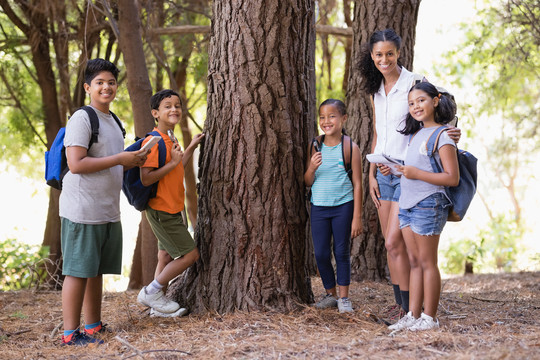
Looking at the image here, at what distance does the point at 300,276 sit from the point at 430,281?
0.98 m

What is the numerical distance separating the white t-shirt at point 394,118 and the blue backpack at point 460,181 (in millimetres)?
350

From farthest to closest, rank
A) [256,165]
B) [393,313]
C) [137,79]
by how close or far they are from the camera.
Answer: [137,79] < [393,313] < [256,165]

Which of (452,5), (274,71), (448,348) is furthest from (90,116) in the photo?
(452,5)

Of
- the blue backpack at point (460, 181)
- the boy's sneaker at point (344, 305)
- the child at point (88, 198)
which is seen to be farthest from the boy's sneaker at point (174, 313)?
the blue backpack at point (460, 181)

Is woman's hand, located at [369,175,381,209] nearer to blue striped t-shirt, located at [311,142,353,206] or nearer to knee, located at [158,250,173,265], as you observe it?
blue striped t-shirt, located at [311,142,353,206]

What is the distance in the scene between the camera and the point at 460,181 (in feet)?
11.4

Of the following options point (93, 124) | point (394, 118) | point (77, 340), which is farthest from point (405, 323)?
point (93, 124)

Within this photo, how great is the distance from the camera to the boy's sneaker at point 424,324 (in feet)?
11.2

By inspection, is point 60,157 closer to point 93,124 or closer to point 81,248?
point 93,124

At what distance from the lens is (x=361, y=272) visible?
19.2 ft

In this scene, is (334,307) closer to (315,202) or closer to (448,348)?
(315,202)

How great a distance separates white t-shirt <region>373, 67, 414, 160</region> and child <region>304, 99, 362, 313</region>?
0.26m

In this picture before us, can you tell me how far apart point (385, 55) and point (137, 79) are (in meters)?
2.59

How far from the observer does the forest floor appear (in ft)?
9.62
